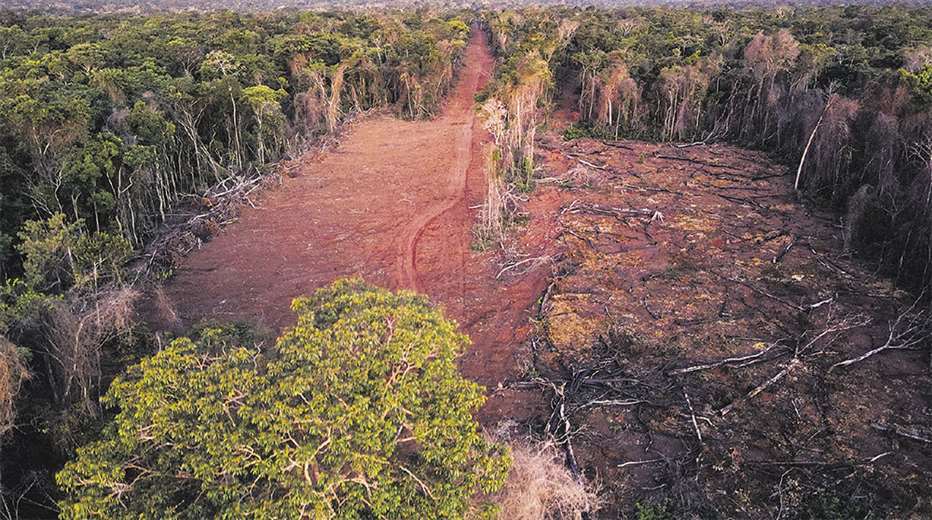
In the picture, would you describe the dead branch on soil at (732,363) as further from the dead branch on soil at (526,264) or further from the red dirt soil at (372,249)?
the dead branch on soil at (526,264)

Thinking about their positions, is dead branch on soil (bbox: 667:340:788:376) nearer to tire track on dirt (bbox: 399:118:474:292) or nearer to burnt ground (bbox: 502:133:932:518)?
burnt ground (bbox: 502:133:932:518)

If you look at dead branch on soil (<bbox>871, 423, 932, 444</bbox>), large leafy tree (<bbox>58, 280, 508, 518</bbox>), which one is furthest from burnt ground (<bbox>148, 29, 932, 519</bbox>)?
large leafy tree (<bbox>58, 280, 508, 518</bbox>)

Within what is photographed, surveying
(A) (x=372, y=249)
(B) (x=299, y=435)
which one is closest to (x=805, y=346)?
(B) (x=299, y=435)

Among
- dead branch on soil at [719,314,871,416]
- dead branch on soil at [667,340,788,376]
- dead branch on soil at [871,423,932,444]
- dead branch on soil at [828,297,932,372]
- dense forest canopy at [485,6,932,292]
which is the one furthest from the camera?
dense forest canopy at [485,6,932,292]

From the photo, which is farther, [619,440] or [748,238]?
[748,238]

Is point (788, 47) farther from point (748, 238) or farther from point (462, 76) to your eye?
point (462, 76)

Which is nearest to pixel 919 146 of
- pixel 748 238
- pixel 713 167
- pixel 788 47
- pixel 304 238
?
pixel 748 238

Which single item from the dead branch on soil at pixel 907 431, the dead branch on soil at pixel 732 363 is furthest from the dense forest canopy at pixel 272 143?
the dead branch on soil at pixel 907 431
